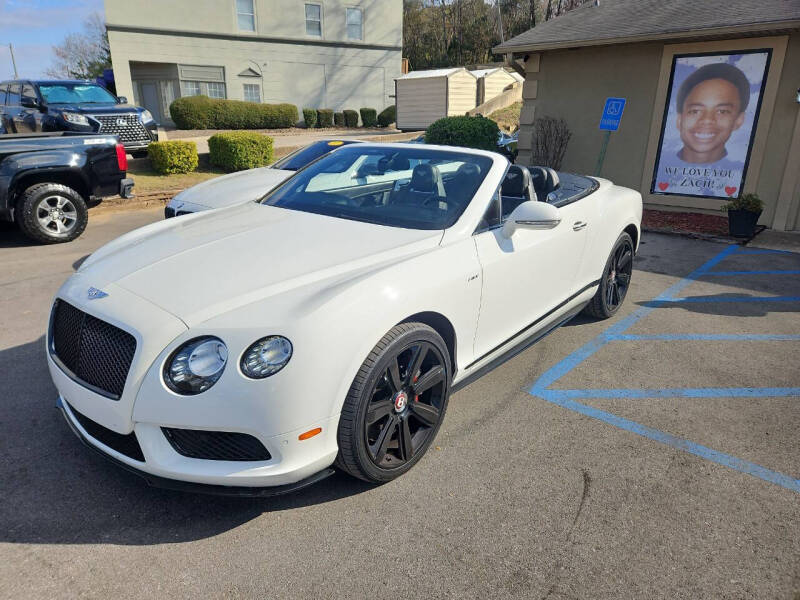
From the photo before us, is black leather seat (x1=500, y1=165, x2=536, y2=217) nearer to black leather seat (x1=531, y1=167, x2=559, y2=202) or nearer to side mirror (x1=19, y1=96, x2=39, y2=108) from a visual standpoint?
black leather seat (x1=531, y1=167, x2=559, y2=202)

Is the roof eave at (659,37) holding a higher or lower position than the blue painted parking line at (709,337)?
higher

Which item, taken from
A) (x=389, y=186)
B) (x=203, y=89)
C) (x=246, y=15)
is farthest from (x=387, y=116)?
(x=389, y=186)

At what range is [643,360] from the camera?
14.4ft

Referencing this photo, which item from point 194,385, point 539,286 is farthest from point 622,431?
point 194,385

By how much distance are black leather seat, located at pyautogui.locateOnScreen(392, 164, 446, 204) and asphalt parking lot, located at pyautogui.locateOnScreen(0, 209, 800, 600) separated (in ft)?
4.33

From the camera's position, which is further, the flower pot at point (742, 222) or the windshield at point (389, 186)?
the flower pot at point (742, 222)

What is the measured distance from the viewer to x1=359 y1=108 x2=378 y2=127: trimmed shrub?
30081 millimetres

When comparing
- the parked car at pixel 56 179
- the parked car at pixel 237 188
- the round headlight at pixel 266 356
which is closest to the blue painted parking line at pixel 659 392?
the round headlight at pixel 266 356

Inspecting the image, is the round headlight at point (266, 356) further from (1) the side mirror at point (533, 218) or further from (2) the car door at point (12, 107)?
(2) the car door at point (12, 107)

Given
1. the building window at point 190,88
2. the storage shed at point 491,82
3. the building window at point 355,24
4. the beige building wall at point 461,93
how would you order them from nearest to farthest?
the building window at point 190,88 → the beige building wall at point 461,93 → the storage shed at point 491,82 → the building window at point 355,24

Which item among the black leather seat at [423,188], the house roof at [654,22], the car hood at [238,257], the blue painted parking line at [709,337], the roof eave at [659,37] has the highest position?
the house roof at [654,22]

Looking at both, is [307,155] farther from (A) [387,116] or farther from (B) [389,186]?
(A) [387,116]

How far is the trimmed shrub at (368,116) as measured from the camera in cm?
3008

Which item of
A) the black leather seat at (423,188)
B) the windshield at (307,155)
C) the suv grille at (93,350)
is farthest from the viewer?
the windshield at (307,155)
